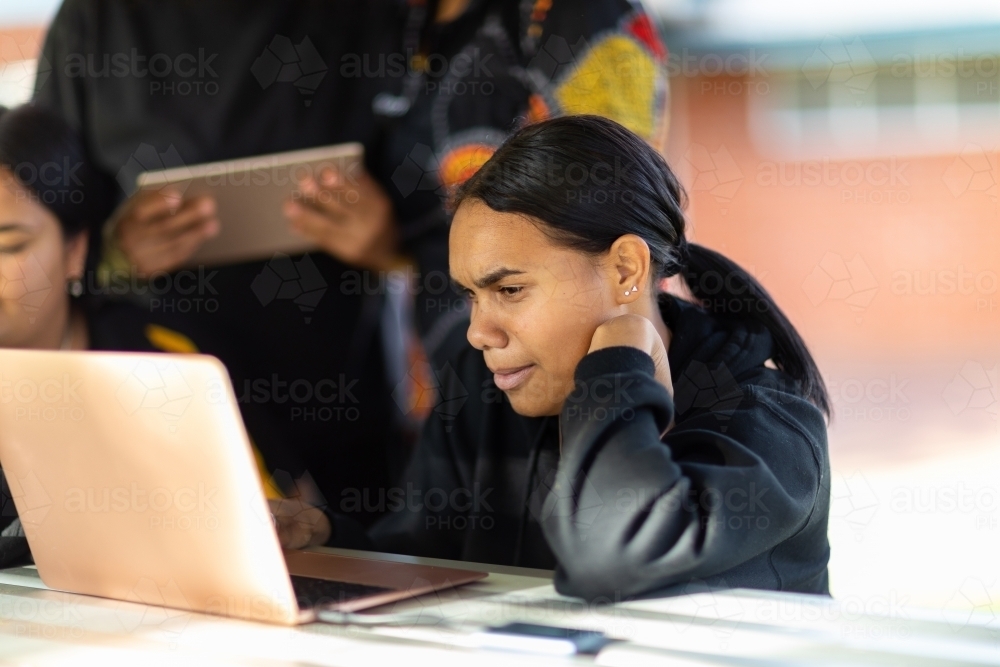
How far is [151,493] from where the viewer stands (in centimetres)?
89

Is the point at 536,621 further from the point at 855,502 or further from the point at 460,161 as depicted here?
the point at 855,502

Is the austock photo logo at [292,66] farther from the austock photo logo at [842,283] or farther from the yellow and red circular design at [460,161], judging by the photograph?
the austock photo logo at [842,283]

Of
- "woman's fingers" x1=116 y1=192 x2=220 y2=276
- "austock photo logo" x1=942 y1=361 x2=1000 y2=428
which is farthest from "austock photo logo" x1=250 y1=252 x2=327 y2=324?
"austock photo logo" x1=942 y1=361 x2=1000 y2=428

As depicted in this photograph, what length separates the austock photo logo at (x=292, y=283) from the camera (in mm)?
1911

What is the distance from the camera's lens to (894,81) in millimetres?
5812

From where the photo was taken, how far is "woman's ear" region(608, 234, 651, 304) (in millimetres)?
1133

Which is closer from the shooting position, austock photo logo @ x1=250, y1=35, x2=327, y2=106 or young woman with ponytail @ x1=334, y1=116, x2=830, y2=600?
young woman with ponytail @ x1=334, y1=116, x2=830, y2=600

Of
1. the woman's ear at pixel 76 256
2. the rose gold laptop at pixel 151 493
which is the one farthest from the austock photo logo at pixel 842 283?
the rose gold laptop at pixel 151 493

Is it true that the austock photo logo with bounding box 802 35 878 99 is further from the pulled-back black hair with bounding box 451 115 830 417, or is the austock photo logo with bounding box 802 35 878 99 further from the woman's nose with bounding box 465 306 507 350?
the woman's nose with bounding box 465 306 507 350

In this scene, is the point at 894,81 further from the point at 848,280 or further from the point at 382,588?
the point at 382,588

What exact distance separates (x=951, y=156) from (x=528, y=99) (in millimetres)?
5262

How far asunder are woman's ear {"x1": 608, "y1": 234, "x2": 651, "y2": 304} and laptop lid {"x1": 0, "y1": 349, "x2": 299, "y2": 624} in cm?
50

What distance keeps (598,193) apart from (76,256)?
100 centimetres

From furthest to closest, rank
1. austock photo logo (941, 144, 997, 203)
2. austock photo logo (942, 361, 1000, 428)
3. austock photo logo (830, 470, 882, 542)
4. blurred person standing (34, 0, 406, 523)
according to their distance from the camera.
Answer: austock photo logo (941, 144, 997, 203), austock photo logo (942, 361, 1000, 428), austock photo logo (830, 470, 882, 542), blurred person standing (34, 0, 406, 523)
